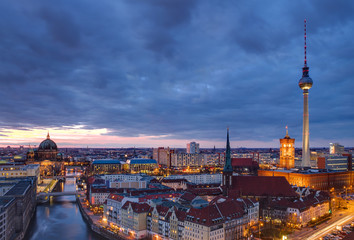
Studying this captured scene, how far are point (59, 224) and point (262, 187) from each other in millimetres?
32775

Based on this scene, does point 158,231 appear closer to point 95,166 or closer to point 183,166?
point 95,166

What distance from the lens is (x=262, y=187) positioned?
51.5 m

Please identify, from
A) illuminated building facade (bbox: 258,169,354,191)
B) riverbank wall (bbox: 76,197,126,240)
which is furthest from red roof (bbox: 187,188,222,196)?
illuminated building facade (bbox: 258,169,354,191)

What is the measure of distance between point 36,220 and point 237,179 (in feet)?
110

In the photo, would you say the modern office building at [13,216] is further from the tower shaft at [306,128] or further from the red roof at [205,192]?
the tower shaft at [306,128]

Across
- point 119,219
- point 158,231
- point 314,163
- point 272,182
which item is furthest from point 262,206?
point 314,163

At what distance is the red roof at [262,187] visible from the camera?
1980 inches

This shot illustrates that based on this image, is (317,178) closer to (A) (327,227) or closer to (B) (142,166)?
(A) (327,227)

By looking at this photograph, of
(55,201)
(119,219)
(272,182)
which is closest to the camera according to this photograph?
(119,219)

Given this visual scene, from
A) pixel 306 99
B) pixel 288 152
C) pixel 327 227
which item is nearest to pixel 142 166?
pixel 288 152

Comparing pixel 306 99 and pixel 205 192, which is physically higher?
pixel 306 99

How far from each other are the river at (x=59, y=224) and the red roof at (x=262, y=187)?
2410cm

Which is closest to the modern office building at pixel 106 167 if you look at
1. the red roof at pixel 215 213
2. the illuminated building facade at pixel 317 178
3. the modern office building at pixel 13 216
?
the illuminated building facade at pixel 317 178

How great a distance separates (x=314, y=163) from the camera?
12062 centimetres
